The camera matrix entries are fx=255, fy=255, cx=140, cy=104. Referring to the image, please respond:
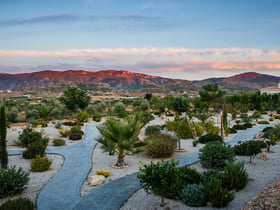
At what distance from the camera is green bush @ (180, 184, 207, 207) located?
250 inches

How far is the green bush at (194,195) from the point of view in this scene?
6355mm

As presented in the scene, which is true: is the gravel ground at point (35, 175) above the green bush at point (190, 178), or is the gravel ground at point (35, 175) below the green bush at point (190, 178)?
below

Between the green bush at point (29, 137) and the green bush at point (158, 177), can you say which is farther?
the green bush at point (29, 137)

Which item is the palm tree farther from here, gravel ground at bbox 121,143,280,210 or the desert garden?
gravel ground at bbox 121,143,280,210

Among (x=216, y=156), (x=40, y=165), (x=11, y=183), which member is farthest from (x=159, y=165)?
(x=40, y=165)

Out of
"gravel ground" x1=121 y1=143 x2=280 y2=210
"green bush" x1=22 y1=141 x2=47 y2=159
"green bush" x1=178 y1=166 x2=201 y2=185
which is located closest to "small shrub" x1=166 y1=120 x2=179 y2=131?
"gravel ground" x1=121 y1=143 x2=280 y2=210

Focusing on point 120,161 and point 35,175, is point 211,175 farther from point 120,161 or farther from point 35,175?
point 35,175

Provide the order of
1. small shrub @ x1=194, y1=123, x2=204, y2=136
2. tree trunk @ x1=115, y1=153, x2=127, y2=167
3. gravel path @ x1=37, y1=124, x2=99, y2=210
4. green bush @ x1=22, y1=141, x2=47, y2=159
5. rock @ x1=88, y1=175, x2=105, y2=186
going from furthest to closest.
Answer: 1. small shrub @ x1=194, y1=123, x2=204, y2=136
2. green bush @ x1=22, y1=141, x2=47, y2=159
3. tree trunk @ x1=115, y1=153, x2=127, y2=167
4. rock @ x1=88, y1=175, x2=105, y2=186
5. gravel path @ x1=37, y1=124, x2=99, y2=210

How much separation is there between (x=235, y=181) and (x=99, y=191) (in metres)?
3.98

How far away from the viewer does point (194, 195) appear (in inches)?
251

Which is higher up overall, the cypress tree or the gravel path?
the cypress tree

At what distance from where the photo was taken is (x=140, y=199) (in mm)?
7082

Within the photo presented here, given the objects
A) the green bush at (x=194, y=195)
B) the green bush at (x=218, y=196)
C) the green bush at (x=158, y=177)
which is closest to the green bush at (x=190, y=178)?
the green bush at (x=194, y=195)

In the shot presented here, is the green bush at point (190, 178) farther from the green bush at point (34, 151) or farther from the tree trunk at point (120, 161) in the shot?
the green bush at point (34, 151)
